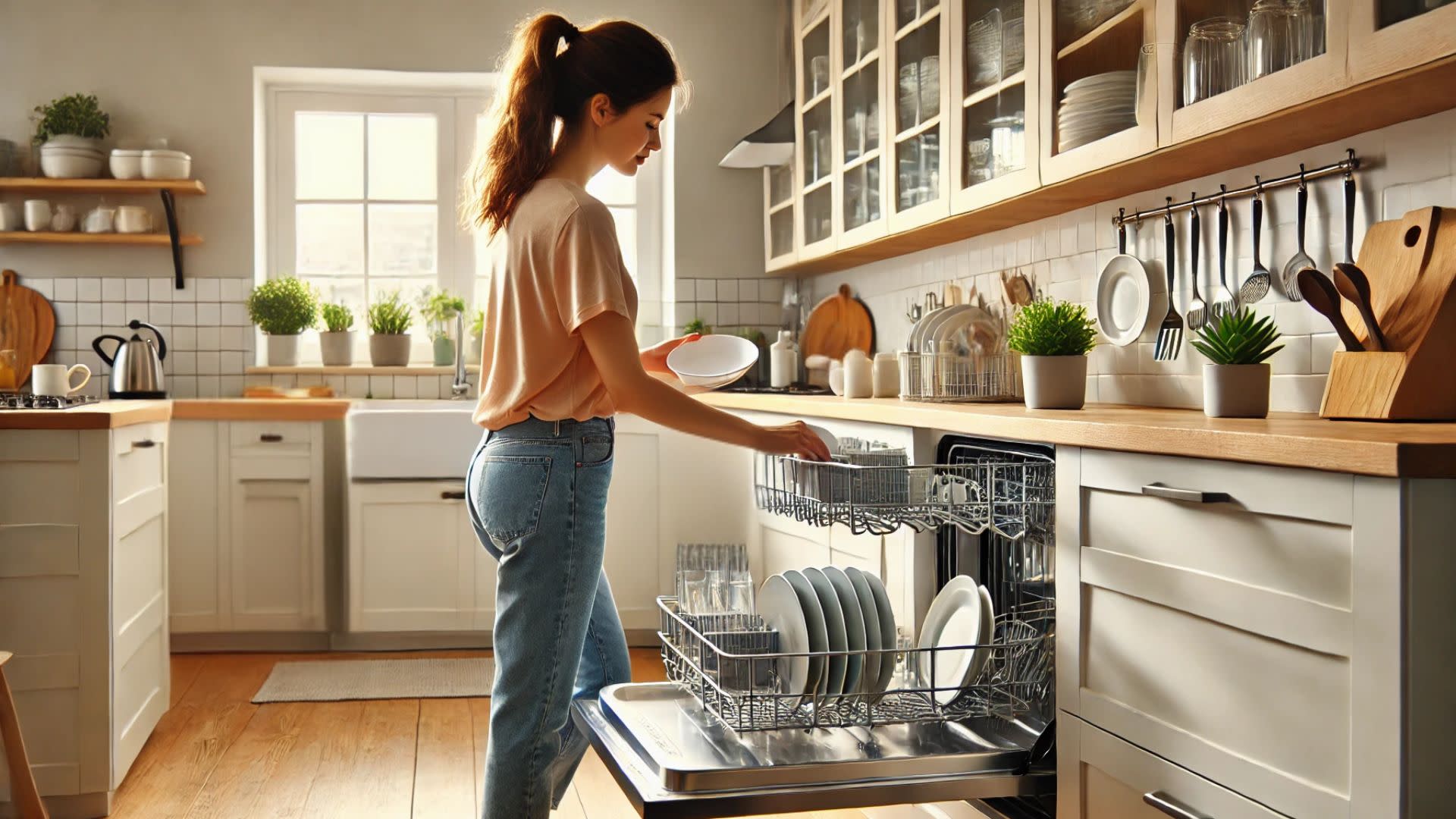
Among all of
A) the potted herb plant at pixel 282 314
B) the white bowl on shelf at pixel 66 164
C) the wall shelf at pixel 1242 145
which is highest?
the white bowl on shelf at pixel 66 164

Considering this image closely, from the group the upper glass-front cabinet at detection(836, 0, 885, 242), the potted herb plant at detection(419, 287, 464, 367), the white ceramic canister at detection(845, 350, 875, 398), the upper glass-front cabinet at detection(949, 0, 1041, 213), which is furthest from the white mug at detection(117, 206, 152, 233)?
the upper glass-front cabinet at detection(949, 0, 1041, 213)

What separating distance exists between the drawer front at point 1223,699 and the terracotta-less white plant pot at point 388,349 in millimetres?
3405

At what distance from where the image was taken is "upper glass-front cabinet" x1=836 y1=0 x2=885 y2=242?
3156 mm

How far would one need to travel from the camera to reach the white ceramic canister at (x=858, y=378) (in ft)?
9.76

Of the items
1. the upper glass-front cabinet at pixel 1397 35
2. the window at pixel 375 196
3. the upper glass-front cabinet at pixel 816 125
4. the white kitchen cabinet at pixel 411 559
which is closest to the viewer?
the upper glass-front cabinet at pixel 1397 35

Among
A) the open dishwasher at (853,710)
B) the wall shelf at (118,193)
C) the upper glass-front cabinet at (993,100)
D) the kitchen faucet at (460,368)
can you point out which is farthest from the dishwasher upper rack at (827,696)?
the wall shelf at (118,193)

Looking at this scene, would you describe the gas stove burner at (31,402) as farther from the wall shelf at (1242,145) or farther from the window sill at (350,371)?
the wall shelf at (1242,145)

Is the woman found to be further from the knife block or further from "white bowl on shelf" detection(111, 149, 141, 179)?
"white bowl on shelf" detection(111, 149, 141, 179)

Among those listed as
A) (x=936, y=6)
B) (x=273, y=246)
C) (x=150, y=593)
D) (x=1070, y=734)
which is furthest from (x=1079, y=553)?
(x=273, y=246)

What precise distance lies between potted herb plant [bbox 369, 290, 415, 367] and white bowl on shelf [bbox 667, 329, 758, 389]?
245 cm

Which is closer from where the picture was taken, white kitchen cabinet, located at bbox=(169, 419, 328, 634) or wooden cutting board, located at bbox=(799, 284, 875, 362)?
white kitchen cabinet, located at bbox=(169, 419, 328, 634)

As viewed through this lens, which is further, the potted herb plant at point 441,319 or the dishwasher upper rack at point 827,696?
the potted herb plant at point 441,319

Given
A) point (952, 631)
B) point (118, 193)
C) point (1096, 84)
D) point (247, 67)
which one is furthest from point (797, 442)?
point (118, 193)

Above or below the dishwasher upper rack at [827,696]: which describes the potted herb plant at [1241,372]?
above
